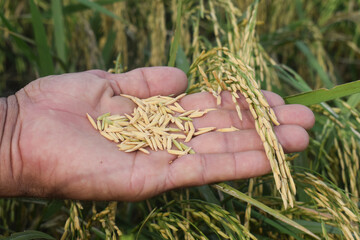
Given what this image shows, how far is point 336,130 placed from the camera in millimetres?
1786

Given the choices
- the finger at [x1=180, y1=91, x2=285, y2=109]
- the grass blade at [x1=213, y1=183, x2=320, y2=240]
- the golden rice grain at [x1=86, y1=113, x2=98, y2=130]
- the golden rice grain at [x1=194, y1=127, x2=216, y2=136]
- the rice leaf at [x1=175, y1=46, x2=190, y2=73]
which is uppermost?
the rice leaf at [x1=175, y1=46, x2=190, y2=73]

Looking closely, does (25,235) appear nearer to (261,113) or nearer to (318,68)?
(261,113)

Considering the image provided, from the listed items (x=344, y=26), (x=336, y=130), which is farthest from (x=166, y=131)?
(x=344, y=26)

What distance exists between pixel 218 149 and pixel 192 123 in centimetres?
20

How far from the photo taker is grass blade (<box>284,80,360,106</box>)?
4.62 feet

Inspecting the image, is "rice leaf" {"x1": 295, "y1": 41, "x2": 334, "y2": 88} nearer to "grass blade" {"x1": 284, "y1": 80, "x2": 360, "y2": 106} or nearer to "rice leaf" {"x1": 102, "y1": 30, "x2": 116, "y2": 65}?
"grass blade" {"x1": 284, "y1": 80, "x2": 360, "y2": 106}

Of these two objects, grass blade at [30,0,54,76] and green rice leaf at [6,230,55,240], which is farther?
grass blade at [30,0,54,76]

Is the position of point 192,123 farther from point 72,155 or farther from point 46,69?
point 46,69

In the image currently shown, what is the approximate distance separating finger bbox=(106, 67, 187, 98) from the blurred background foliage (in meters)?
0.07

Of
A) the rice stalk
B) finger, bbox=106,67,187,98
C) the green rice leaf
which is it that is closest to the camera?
the rice stalk

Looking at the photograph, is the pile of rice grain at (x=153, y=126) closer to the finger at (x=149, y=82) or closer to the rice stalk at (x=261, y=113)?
the finger at (x=149, y=82)

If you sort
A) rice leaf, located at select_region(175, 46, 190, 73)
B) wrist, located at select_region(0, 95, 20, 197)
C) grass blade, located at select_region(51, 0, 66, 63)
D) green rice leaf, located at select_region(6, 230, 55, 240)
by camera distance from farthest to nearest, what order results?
grass blade, located at select_region(51, 0, 66, 63)
rice leaf, located at select_region(175, 46, 190, 73)
wrist, located at select_region(0, 95, 20, 197)
green rice leaf, located at select_region(6, 230, 55, 240)

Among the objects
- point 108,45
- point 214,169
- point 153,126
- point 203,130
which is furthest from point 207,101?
point 108,45

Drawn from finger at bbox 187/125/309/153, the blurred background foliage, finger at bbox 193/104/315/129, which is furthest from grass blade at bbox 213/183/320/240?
finger at bbox 193/104/315/129
